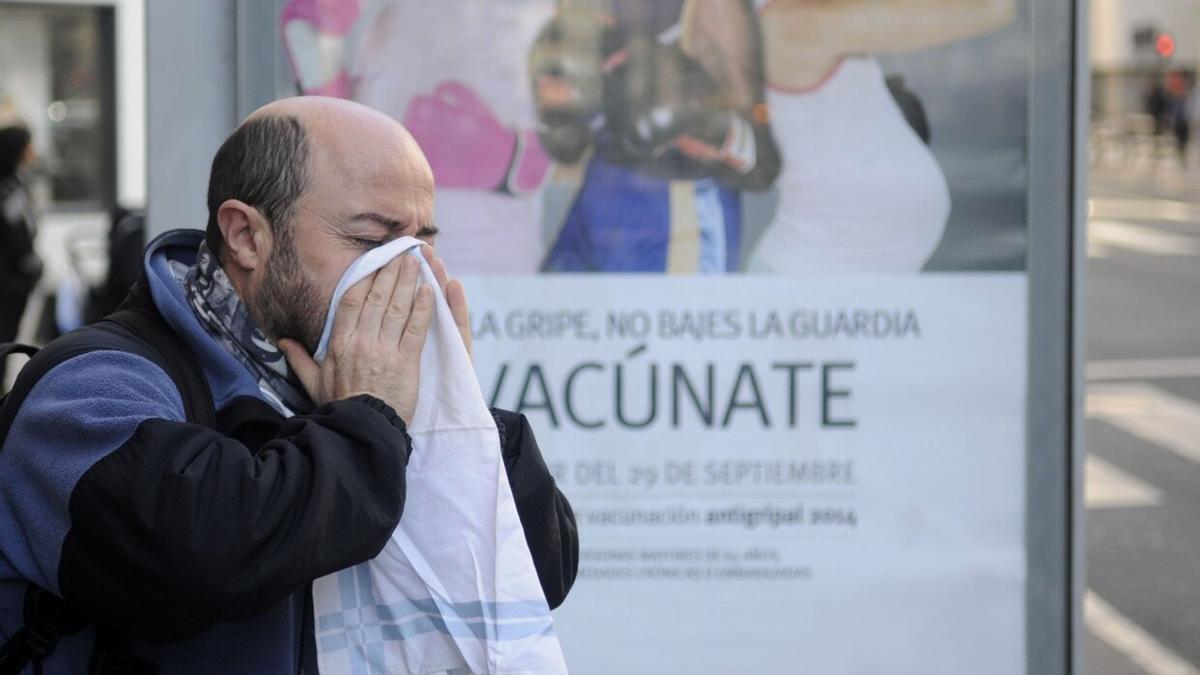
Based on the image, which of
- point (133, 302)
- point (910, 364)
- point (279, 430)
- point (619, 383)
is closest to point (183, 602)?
point (279, 430)

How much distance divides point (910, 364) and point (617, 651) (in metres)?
0.81

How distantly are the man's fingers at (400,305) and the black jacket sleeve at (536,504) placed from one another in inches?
9.9

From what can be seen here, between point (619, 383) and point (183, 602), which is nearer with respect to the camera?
point (183, 602)

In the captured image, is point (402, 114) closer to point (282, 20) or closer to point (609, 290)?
point (282, 20)

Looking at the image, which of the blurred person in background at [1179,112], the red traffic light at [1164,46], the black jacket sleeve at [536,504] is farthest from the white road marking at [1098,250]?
the red traffic light at [1164,46]

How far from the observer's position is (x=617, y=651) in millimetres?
3391

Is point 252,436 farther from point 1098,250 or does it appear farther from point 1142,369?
point 1098,250

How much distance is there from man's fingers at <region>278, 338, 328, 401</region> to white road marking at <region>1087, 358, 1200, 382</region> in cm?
1028

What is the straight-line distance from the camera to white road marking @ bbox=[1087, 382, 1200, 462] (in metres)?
9.53

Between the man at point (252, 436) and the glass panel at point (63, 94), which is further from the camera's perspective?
the glass panel at point (63, 94)

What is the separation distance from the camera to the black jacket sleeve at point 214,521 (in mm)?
1686

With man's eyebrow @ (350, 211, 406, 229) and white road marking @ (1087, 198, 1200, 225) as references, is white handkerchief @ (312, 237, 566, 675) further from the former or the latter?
white road marking @ (1087, 198, 1200, 225)

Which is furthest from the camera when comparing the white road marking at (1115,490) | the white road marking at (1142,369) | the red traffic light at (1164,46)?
the red traffic light at (1164,46)

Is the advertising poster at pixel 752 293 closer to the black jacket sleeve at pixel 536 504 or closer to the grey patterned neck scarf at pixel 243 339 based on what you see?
the black jacket sleeve at pixel 536 504
